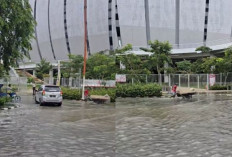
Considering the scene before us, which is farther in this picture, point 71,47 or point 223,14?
point 71,47

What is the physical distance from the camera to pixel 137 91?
27641mm

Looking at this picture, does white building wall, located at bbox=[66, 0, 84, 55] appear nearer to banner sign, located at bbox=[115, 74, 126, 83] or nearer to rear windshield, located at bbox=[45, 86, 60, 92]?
banner sign, located at bbox=[115, 74, 126, 83]

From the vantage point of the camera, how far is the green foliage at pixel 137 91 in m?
27.4

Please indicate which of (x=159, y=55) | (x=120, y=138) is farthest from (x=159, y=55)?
(x=120, y=138)

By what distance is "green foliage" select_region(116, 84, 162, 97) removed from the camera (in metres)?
27.4

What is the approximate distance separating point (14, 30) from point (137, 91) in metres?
13.4

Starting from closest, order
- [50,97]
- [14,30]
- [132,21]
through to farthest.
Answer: [14,30], [50,97], [132,21]

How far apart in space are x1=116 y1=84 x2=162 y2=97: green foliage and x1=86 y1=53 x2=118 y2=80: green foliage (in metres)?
4.84

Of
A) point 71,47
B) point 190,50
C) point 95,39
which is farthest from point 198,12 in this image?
point 71,47

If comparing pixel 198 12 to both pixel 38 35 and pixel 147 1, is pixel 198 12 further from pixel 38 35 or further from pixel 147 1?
pixel 38 35

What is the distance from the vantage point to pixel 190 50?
49.8m

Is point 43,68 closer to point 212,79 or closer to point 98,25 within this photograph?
point 98,25

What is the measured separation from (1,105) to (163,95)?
1549 centimetres

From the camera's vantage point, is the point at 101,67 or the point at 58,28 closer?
the point at 101,67
